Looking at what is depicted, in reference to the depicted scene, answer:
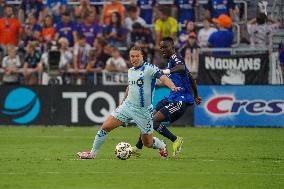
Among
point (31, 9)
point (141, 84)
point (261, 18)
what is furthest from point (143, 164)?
point (31, 9)

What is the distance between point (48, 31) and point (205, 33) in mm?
5120

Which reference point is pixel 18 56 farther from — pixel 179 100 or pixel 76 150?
pixel 179 100

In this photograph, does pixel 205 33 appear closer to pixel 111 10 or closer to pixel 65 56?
pixel 111 10

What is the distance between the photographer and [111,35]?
27344mm

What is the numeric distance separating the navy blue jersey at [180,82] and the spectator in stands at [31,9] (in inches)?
483

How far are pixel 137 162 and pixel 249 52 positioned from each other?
483 inches

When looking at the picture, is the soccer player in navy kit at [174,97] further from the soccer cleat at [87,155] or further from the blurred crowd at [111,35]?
the blurred crowd at [111,35]

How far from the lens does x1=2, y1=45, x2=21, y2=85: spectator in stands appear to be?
88.1 feet

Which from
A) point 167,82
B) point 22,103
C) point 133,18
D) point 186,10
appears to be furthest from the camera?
point 186,10

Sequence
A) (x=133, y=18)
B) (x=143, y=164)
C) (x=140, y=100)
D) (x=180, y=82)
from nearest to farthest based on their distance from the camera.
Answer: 1. (x=143, y=164)
2. (x=140, y=100)
3. (x=180, y=82)
4. (x=133, y=18)

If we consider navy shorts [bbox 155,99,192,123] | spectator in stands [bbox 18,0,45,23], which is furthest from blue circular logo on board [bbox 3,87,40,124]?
navy shorts [bbox 155,99,192,123]

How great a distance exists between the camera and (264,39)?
27125 mm

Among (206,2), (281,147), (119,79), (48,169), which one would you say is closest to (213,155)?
(281,147)

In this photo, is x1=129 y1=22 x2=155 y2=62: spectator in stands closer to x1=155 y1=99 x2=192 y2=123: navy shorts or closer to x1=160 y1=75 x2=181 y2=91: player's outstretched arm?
x1=155 y1=99 x2=192 y2=123: navy shorts
